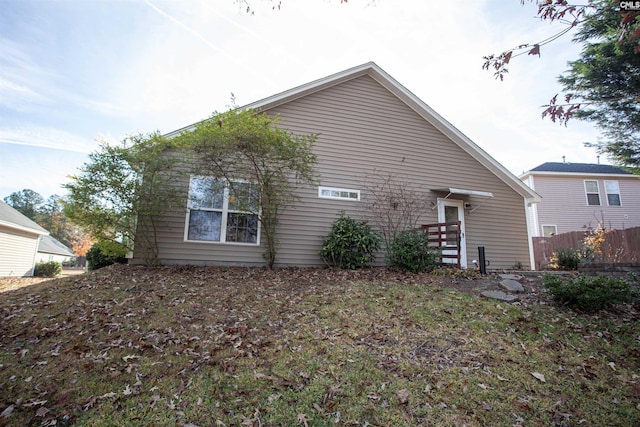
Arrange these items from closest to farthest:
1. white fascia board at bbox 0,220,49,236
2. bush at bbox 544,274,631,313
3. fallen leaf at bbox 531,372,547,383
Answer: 1. fallen leaf at bbox 531,372,547,383
2. bush at bbox 544,274,631,313
3. white fascia board at bbox 0,220,49,236

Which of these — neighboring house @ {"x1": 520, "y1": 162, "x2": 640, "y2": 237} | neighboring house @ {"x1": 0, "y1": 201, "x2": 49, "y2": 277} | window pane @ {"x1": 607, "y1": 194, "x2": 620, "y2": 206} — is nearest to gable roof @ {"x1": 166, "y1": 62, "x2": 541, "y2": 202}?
neighboring house @ {"x1": 520, "y1": 162, "x2": 640, "y2": 237}

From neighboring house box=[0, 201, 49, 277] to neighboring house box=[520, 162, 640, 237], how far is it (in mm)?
27288

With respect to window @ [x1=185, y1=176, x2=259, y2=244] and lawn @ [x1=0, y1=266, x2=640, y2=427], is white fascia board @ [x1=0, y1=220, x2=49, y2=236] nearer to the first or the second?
lawn @ [x1=0, y1=266, x2=640, y2=427]

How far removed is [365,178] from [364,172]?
0.20m

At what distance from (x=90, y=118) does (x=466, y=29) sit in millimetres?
12517

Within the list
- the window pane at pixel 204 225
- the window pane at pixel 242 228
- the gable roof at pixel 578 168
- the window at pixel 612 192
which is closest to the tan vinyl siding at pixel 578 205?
the window at pixel 612 192

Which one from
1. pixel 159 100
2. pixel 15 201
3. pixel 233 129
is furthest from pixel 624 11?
pixel 15 201

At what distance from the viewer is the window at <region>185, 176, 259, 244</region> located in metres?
8.27

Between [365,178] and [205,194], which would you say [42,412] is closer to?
[205,194]

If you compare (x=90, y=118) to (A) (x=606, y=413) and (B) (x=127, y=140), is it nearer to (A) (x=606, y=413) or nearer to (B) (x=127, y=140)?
(B) (x=127, y=140)

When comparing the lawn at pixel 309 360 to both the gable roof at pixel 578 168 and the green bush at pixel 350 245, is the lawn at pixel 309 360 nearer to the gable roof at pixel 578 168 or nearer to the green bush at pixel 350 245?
the green bush at pixel 350 245

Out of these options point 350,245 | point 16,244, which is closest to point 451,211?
point 350,245

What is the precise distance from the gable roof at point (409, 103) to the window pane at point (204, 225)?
354 cm

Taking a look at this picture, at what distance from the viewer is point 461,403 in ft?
9.85
